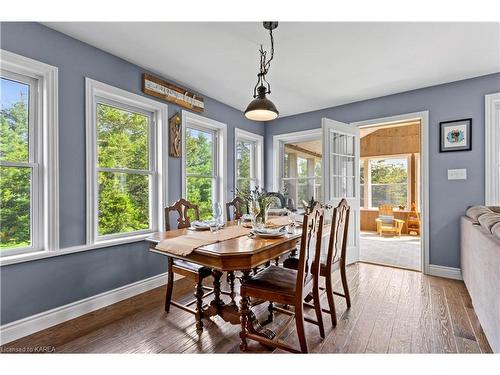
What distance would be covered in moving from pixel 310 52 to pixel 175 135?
1819 millimetres

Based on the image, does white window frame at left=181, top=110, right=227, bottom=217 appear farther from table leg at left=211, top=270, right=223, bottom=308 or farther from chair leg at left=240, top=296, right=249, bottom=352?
chair leg at left=240, top=296, right=249, bottom=352

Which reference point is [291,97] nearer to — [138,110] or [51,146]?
[138,110]

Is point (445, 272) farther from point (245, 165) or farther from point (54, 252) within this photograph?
point (54, 252)

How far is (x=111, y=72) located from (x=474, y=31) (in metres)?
3.30

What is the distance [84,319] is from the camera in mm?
2217

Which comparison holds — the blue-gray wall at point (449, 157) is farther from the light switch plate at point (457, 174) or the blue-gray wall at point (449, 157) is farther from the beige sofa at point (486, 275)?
the beige sofa at point (486, 275)

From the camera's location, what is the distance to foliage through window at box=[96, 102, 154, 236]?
2.63 metres

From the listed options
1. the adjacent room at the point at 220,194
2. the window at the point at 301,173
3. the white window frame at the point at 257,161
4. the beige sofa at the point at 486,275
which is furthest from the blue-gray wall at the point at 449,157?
the white window frame at the point at 257,161

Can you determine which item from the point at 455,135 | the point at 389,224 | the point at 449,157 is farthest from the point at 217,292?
the point at 389,224

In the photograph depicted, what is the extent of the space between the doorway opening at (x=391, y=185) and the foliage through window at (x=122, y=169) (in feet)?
15.4

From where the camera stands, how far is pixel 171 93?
3.16 meters

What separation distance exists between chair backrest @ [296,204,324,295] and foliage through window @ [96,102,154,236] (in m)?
2.06

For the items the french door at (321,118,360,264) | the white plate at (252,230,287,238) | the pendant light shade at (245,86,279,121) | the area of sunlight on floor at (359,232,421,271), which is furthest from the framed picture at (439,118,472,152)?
the white plate at (252,230,287,238)

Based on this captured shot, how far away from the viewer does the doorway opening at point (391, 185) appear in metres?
6.36
